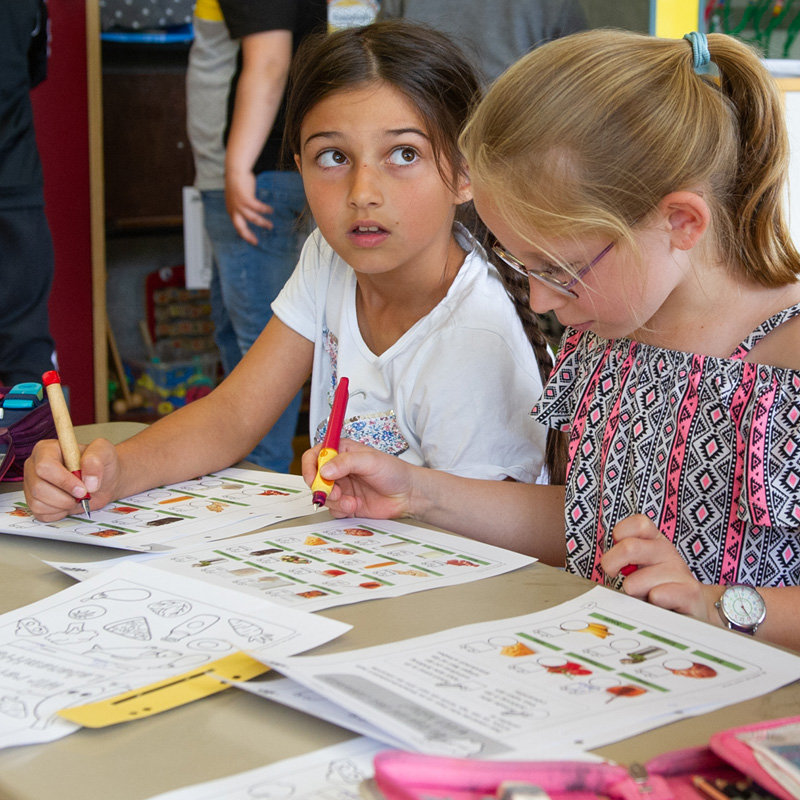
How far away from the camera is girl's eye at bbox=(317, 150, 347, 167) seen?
4.16ft

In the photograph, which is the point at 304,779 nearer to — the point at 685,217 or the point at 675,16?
the point at 685,217

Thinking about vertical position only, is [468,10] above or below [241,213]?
above

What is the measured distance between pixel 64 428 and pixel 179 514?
0.15m

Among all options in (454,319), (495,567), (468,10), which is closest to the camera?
(495,567)

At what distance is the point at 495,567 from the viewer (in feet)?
2.73

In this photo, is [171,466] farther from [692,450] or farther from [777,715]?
[777,715]

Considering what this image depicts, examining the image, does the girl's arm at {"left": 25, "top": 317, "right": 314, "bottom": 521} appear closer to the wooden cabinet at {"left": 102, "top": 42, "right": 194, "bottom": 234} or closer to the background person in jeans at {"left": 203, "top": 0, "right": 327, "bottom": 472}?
the background person in jeans at {"left": 203, "top": 0, "right": 327, "bottom": 472}

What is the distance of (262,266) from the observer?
2.62 meters

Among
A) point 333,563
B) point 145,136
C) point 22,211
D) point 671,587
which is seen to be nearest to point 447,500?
point 333,563

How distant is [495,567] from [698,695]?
0.86ft

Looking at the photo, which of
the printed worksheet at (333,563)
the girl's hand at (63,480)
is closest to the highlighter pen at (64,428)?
the girl's hand at (63,480)

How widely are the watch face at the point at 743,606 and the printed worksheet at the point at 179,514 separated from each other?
1.37 feet

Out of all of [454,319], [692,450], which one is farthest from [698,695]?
[454,319]

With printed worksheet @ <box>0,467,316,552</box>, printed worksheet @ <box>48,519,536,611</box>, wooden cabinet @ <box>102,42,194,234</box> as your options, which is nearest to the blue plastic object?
wooden cabinet @ <box>102,42,194,234</box>
